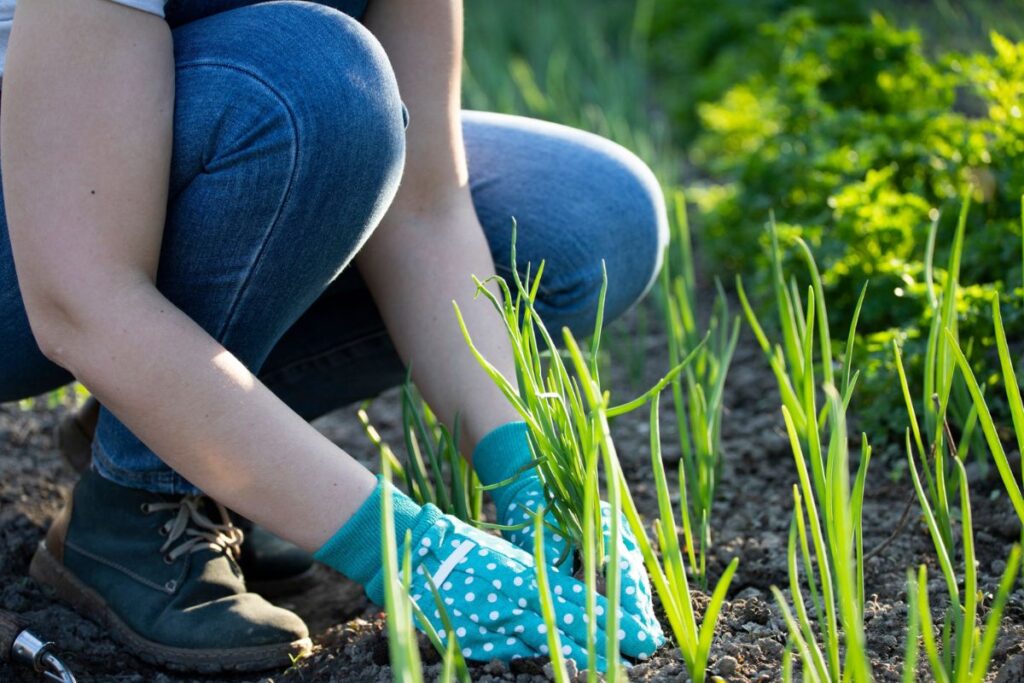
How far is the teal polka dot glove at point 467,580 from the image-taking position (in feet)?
3.68

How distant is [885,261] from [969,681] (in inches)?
40.5

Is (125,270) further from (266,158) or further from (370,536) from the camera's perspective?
(370,536)

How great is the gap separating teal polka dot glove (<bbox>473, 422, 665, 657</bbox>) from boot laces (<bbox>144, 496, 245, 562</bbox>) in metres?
0.33

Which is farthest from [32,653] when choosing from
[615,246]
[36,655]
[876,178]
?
[876,178]

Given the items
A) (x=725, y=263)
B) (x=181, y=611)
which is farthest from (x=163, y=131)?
(x=725, y=263)

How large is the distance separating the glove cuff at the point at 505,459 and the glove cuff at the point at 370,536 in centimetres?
13

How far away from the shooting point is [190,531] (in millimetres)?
1372

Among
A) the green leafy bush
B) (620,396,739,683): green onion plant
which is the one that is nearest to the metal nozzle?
(620,396,739,683): green onion plant

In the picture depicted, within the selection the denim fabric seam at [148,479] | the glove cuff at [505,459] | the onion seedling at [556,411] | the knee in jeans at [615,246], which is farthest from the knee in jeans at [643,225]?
the denim fabric seam at [148,479]

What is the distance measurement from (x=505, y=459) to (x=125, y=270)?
1.46 ft

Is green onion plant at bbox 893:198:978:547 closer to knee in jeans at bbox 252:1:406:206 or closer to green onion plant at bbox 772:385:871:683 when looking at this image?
green onion plant at bbox 772:385:871:683

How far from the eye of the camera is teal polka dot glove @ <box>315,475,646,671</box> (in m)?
1.12

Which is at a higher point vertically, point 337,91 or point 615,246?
point 337,91

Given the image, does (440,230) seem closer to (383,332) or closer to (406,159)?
(406,159)
